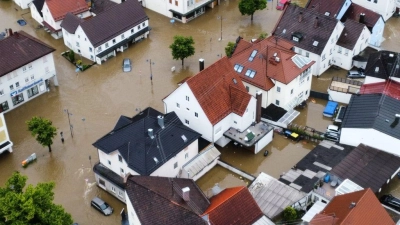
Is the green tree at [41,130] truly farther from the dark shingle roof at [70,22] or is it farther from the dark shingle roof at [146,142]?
the dark shingle roof at [70,22]

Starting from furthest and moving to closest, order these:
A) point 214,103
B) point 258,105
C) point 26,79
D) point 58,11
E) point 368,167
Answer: point 58,11, point 26,79, point 258,105, point 214,103, point 368,167

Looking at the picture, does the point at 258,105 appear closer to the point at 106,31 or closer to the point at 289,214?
the point at 289,214

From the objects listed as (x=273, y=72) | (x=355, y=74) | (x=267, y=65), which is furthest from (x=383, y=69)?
(x=267, y=65)

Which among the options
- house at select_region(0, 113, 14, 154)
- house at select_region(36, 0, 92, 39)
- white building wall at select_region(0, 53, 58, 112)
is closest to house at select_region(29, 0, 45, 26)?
house at select_region(36, 0, 92, 39)

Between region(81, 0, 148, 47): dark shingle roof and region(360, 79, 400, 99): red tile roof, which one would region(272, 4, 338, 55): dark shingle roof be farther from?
region(81, 0, 148, 47): dark shingle roof

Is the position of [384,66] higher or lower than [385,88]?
higher

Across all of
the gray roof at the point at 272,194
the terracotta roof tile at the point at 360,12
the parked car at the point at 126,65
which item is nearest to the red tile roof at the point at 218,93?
the gray roof at the point at 272,194

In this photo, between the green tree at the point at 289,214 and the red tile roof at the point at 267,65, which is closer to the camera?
the green tree at the point at 289,214
